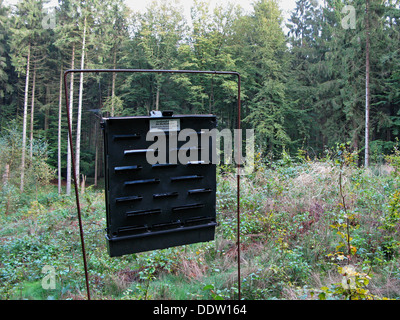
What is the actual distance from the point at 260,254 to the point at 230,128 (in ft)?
54.2

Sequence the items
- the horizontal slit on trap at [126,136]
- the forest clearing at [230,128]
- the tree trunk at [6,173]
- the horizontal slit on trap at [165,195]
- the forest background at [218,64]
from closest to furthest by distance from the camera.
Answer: the horizontal slit on trap at [126,136] < the horizontal slit on trap at [165,195] < the forest clearing at [230,128] < the tree trunk at [6,173] < the forest background at [218,64]

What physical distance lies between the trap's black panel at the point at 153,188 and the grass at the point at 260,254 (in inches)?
18.7

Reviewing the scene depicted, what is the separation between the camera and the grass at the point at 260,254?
2900 millimetres

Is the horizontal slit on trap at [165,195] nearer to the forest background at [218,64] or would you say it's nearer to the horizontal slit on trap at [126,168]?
the horizontal slit on trap at [126,168]

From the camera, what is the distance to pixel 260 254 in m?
3.65

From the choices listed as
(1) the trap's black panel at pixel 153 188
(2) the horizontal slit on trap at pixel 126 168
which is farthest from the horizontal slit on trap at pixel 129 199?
(2) the horizontal slit on trap at pixel 126 168

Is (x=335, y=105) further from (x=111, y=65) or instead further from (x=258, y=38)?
(x=111, y=65)

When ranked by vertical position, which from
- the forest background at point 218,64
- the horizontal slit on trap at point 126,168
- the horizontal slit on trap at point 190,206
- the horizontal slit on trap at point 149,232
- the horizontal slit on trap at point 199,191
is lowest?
the horizontal slit on trap at point 149,232

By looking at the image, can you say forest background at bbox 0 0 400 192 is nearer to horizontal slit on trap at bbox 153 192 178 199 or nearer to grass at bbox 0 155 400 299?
grass at bbox 0 155 400 299

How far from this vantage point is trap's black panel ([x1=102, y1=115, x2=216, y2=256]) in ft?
5.63

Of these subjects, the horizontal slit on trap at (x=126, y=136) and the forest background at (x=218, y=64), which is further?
the forest background at (x=218, y=64)

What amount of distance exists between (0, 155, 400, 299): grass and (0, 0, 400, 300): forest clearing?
0.02m

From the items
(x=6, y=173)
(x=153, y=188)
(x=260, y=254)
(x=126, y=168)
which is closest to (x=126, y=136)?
(x=126, y=168)

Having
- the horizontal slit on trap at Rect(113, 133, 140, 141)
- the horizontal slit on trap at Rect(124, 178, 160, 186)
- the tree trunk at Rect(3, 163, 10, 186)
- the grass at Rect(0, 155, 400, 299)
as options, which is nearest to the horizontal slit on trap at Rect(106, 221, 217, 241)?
the horizontal slit on trap at Rect(124, 178, 160, 186)
